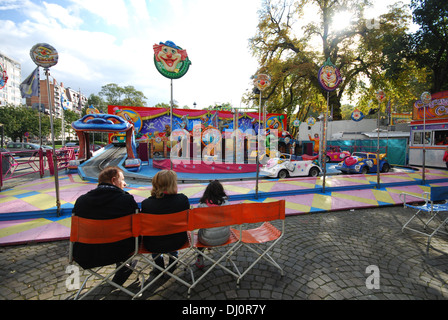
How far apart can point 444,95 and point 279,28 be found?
15752mm

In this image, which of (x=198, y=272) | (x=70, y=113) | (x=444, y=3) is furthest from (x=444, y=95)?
(x=70, y=113)

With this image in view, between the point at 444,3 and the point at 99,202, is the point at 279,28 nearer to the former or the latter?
the point at 444,3

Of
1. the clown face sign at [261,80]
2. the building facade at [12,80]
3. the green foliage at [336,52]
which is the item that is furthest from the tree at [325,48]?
the building facade at [12,80]

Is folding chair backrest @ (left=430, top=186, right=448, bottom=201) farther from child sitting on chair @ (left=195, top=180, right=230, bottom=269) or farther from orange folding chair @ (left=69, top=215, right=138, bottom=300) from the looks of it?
orange folding chair @ (left=69, top=215, right=138, bottom=300)

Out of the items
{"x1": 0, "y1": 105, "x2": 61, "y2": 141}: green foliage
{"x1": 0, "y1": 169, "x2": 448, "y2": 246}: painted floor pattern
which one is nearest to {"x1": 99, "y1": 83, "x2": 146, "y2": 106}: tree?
{"x1": 0, "y1": 105, "x2": 61, "y2": 141}: green foliage

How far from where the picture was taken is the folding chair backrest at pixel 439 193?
14.0ft

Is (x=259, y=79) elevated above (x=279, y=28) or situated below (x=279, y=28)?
below

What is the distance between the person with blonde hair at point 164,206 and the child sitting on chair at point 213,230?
0.30m

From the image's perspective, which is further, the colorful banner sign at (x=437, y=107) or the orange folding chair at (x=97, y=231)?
the colorful banner sign at (x=437, y=107)

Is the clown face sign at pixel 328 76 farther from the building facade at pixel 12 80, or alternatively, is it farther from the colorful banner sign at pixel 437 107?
the building facade at pixel 12 80

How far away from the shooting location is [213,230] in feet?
9.59

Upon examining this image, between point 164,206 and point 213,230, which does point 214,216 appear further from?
point 164,206

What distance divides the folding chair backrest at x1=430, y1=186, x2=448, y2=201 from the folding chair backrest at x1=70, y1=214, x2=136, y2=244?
5715 mm

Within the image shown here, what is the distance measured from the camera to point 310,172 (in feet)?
35.5
